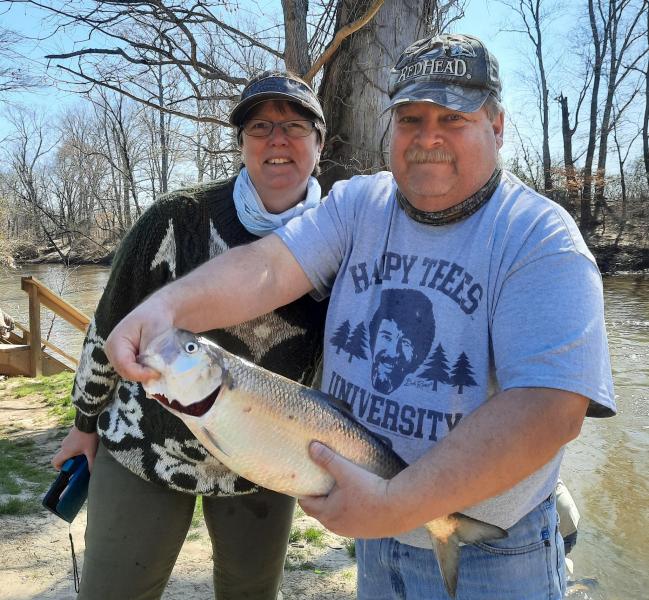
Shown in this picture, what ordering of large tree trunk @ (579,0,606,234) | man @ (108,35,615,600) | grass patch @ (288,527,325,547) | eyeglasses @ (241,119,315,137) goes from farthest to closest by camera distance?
large tree trunk @ (579,0,606,234), grass patch @ (288,527,325,547), eyeglasses @ (241,119,315,137), man @ (108,35,615,600)

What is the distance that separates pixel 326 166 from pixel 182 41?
3.43 meters

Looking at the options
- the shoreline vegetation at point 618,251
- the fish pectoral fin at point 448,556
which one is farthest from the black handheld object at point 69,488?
the shoreline vegetation at point 618,251

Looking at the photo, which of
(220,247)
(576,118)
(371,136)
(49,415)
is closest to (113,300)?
(220,247)

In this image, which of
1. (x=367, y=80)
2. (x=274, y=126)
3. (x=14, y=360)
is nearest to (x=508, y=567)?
(x=274, y=126)

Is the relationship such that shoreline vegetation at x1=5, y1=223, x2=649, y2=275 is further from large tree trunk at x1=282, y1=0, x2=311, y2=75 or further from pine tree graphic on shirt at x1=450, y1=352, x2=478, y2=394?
pine tree graphic on shirt at x1=450, y1=352, x2=478, y2=394

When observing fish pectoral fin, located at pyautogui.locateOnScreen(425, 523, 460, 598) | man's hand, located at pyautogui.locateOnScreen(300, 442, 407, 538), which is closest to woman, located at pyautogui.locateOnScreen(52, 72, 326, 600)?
man's hand, located at pyautogui.locateOnScreen(300, 442, 407, 538)

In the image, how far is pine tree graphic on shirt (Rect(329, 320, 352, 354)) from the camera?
80.9 inches

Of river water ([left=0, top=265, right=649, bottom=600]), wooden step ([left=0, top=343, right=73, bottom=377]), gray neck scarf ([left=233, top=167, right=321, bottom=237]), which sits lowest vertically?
river water ([left=0, top=265, right=649, bottom=600])

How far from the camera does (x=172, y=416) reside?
8.30ft

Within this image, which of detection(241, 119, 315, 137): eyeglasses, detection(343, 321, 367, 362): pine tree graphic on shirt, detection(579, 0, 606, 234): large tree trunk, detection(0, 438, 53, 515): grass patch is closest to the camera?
detection(343, 321, 367, 362): pine tree graphic on shirt

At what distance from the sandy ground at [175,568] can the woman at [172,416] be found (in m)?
1.45

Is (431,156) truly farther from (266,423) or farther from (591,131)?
(591,131)

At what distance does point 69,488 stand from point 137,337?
149 centimetres

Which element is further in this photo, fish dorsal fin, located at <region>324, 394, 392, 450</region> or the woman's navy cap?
the woman's navy cap
